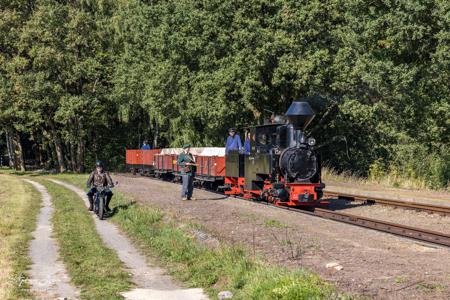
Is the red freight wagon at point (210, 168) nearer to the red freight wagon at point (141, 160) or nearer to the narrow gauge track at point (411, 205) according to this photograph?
the narrow gauge track at point (411, 205)

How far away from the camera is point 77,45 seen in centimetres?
4519

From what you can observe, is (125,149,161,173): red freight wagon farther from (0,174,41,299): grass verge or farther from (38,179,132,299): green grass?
(38,179,132,299): green grass

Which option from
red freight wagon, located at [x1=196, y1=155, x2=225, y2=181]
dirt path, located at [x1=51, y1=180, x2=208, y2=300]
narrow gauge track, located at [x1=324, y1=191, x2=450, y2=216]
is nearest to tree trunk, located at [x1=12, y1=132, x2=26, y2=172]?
red freight wagon, located at [x1=196, y1=155, x2=225, y2=181]

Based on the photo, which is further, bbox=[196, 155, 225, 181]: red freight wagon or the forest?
the forest

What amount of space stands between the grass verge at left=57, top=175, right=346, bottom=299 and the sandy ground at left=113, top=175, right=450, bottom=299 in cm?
43

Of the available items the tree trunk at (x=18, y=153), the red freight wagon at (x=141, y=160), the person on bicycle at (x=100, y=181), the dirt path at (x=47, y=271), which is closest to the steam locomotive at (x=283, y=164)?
the person on bicycle at (x=100, y=181)

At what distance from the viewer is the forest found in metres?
24.6

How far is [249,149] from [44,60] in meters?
27.3

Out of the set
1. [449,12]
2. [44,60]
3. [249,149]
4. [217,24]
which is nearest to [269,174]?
[249,149]

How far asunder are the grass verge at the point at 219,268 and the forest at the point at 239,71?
570 inches

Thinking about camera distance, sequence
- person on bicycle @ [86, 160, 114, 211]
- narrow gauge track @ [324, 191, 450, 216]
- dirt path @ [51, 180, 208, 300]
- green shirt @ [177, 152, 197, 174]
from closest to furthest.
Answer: dirt path @ [51, 180, 208, 300]
narrow gauge track @ [324, 191, 450, 216]
person on bicycle @ [86, 160, 114, 211]
green shirt @ [177, 152, 197, 174]

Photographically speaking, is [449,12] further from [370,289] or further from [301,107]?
[370,289]

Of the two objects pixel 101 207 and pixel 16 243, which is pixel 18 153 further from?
pixel 16 243

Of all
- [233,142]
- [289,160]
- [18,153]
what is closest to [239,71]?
[233,142]
